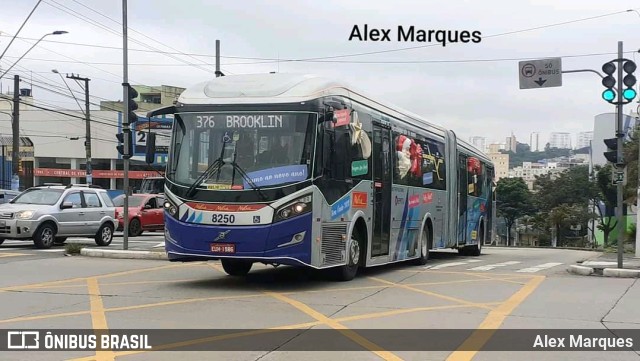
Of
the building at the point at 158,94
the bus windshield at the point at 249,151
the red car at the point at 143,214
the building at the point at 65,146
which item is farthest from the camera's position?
the building at the point at 158,94

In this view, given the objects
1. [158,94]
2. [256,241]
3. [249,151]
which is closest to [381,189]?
[249,151]

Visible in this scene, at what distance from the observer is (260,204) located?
33.9 ft

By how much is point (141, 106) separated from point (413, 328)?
66.6 meters

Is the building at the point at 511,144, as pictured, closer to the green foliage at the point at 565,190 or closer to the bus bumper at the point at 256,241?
the green foliage at the point at 565,190

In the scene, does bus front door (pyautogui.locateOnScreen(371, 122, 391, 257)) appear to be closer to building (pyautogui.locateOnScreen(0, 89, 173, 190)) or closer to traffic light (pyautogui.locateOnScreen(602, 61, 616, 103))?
traffic light (pyautogui.locateOnScreen(602, 61, 616, 103))

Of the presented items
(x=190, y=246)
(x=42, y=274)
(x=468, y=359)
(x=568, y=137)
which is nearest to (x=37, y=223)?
(x=42, y=274)

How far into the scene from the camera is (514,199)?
67812 millimetres

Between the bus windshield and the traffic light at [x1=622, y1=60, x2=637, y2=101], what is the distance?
319 inches

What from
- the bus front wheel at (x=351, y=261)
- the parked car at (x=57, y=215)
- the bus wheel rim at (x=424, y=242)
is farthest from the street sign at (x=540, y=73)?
the parked car at (x=57, y=215)

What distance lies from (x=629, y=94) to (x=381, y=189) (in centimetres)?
621

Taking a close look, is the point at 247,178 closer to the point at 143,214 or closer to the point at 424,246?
the point at 424,246

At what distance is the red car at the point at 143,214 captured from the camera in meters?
28.4

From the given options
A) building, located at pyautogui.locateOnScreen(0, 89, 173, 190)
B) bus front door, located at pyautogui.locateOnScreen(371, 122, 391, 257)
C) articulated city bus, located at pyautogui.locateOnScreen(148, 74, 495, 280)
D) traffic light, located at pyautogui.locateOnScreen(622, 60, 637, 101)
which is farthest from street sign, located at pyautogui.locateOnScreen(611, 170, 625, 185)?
building, located at pyautogui.locateOnScreen(0, 89, 173, 190)

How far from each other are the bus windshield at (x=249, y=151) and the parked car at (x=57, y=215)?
31.5 feet
